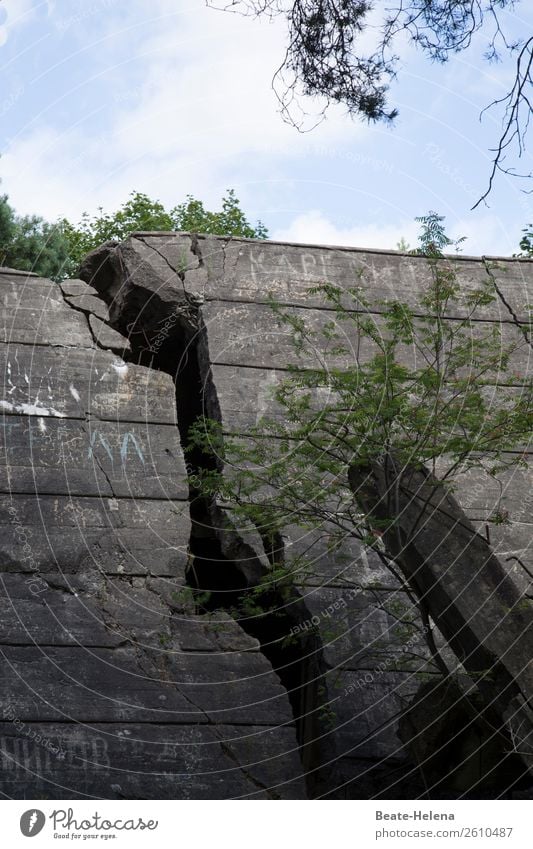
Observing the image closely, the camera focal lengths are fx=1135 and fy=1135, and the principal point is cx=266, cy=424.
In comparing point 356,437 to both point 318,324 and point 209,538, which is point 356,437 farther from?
point 318,324

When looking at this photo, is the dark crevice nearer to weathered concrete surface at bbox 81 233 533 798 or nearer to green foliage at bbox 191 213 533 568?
weathered concrete surface at bbox 81 233 533 798

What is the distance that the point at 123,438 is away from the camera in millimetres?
6434

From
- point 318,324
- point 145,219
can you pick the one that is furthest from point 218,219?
point 318,324

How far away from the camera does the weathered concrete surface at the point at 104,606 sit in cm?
489

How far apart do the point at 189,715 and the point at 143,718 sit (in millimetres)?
212

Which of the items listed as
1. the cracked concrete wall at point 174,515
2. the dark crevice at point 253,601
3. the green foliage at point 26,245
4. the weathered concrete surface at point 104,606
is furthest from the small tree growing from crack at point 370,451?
the green foliage at point 26,245

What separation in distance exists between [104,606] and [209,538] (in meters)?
1.00

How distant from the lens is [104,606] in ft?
18.3

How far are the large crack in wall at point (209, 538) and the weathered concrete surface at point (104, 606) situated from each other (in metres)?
0.18

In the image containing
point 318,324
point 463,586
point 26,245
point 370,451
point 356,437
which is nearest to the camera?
point 463,586

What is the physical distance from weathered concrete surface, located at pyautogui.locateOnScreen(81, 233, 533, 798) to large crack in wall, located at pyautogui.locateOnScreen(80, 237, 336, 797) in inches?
0.5

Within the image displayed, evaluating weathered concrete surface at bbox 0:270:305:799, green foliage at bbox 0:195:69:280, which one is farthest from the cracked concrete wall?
green foliage at bbox 0:195:69:280
